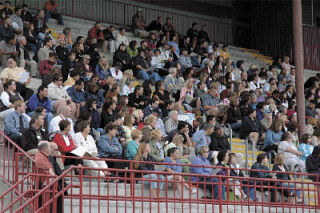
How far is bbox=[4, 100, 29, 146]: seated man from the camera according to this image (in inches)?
567

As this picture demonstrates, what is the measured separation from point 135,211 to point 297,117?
804 cm

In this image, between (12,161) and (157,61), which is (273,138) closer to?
(157,61)

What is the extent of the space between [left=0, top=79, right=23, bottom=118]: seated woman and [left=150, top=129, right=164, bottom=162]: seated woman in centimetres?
292

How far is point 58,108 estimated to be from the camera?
15.4 m

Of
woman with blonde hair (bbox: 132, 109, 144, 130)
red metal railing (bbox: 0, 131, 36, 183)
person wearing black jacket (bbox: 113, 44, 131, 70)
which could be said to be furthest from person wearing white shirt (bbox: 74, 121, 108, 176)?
person wearing black jacket (bbox: 113, 44, 131, 70)

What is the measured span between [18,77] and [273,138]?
659 cm

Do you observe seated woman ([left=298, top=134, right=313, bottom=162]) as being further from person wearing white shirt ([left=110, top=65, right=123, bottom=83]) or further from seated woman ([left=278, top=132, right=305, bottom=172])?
person wearing white shirt ([left=110, top=65, right=123, bottom=83])

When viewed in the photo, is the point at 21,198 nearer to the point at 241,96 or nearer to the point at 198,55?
the point at 241,96

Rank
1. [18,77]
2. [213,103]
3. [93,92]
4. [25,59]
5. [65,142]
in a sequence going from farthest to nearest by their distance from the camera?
1. [213,103]
2. [25,59]
3. [93,92]
4. [18,77]
5. [65,142]

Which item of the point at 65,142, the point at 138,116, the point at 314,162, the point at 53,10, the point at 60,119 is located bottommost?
the point at 314,162

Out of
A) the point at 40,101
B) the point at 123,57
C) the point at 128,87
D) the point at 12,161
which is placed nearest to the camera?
the point at 12,161

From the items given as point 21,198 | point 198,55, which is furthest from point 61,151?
point 198,55

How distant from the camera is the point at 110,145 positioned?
15312 mm

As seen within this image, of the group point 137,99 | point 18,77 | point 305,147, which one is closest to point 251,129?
point 305,147
